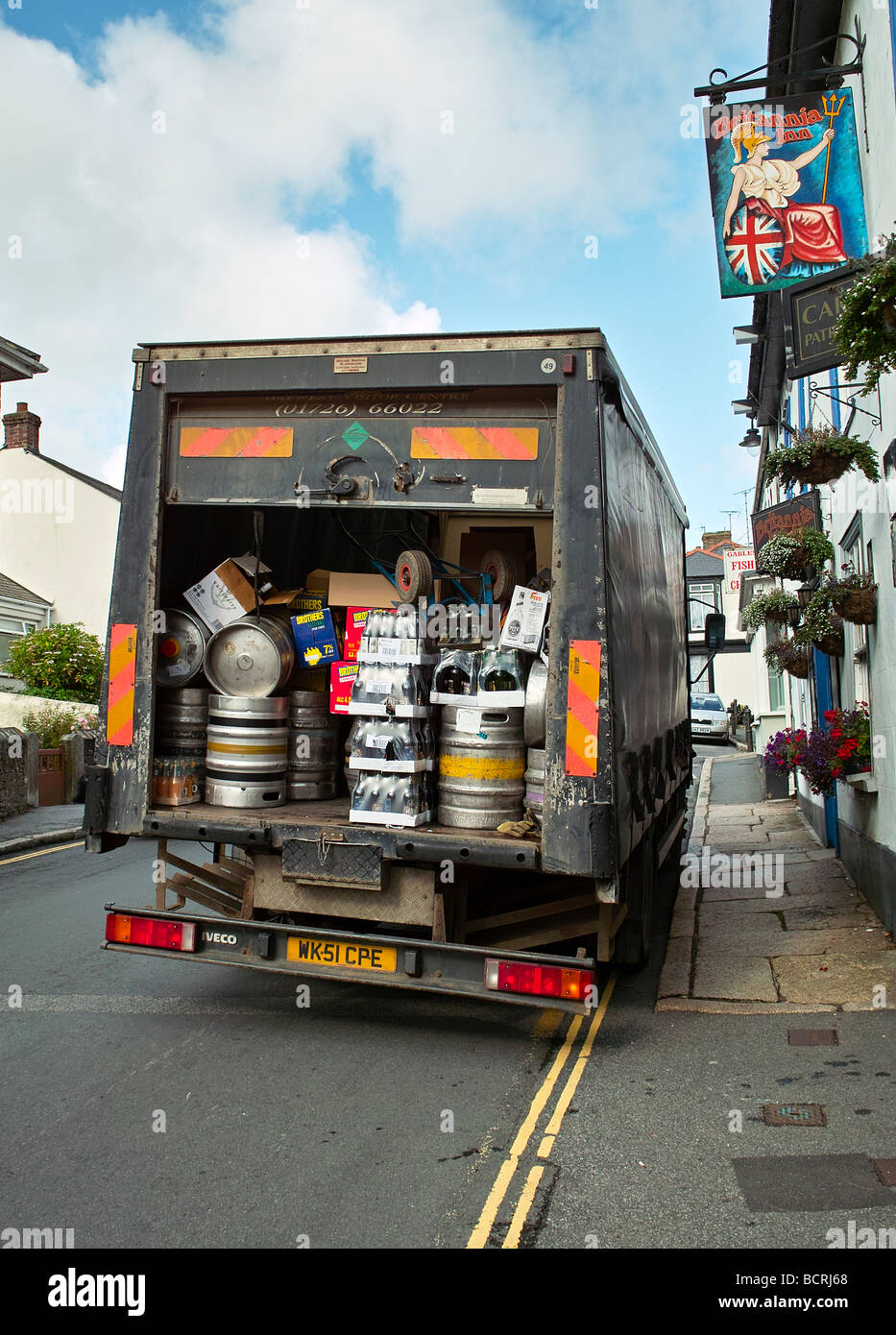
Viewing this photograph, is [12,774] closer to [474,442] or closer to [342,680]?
[342,680]

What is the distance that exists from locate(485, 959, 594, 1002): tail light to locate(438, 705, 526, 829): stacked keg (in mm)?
716

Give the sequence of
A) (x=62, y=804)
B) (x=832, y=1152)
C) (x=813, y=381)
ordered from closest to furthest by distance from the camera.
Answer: (x=832, y=1152)
(x=813, y=381)
(x=62, y=804)

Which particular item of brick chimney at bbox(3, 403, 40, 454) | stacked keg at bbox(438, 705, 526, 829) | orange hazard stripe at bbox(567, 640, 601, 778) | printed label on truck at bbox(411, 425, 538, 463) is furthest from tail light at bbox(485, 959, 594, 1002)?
brick chimney at bbox(3, 403, 40, 454)

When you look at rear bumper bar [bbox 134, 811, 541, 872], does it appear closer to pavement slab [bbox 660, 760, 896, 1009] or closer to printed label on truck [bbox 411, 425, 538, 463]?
printed label on truck [bbox 411, 425, 538, 463]

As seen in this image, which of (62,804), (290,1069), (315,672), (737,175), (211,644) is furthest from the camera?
(62,804)

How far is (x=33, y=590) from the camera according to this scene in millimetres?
28672

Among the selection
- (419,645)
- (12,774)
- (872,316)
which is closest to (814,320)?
(872,316)

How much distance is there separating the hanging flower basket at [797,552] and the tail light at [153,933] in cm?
662

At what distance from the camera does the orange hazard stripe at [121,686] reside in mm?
5133

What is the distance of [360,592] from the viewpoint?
5.67m

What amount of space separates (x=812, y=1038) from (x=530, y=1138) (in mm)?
1968
